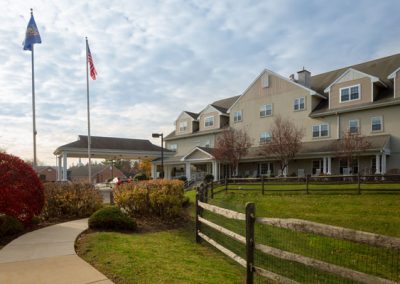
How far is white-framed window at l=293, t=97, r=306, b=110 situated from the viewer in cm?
3278

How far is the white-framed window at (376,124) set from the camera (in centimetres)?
2752

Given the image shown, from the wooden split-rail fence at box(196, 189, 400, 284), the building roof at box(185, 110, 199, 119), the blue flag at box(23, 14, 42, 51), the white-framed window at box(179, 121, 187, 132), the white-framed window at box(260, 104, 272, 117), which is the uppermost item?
the blue flag at box(23, 14, 42, 51)

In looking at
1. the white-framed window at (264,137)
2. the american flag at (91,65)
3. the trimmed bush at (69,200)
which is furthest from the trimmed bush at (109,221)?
the white-framed window at (264,137)

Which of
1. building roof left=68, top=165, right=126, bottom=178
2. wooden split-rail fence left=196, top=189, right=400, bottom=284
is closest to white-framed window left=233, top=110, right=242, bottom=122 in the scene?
wooden split-rail fence left=196, top=189, right=400, bottom=284

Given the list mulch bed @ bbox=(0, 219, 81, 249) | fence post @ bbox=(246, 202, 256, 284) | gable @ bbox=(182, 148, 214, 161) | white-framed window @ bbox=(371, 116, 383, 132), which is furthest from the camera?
gable @ bbox=(182, 148, 214, 161)

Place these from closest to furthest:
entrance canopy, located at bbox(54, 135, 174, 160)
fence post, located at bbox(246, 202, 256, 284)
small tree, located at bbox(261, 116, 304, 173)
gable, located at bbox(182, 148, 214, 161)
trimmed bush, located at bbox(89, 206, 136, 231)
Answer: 1. fence post, located at bbox(246, 202, 256, 284)
2. trimmed bush, located at bbox(89, 206, 136, 231)
3. small tree, located at bbox(261, 116, 304, 173)
4. gable, located at bbox(182, 148, 214, 161)
5. entrance canopy, located at bbox(54, 135, 174, 160)

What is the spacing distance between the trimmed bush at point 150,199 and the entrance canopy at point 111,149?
27.9 m

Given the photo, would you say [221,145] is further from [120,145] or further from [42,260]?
[42,260]

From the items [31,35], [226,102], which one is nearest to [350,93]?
[226,102]

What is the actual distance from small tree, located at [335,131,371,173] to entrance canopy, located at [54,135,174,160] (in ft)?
81.0

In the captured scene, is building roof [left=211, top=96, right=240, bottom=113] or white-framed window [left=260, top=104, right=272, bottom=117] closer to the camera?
white-framed window [left=260, top=104, right=272, bottom=117]

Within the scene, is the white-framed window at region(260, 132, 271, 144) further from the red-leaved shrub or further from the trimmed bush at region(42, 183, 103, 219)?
the red-leaved shrub

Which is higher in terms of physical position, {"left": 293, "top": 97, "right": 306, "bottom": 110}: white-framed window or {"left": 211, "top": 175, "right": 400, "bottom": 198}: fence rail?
{"left": 293, "top": 97, "right": 306, "bottom": 110}: white-framed window

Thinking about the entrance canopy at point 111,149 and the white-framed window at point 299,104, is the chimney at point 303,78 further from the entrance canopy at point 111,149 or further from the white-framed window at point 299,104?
the entrance canopy at point 111,149
